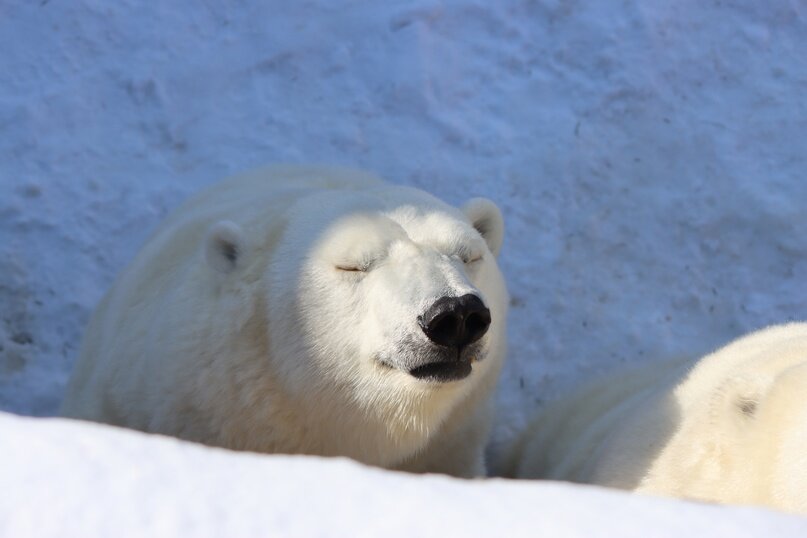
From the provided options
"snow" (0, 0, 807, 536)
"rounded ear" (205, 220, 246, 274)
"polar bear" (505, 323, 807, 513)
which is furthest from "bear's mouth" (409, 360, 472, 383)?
"snow" (0, 0, 807, 536)

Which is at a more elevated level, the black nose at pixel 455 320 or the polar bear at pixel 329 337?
the black nose at pixel 455 320

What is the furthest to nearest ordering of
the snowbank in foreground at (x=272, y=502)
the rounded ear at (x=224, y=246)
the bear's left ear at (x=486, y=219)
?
the bear's left ear at (x=486, y=219) < the rounded ear at (x=224, y=246) < the snowbank in foreground at (x=272, y=502)

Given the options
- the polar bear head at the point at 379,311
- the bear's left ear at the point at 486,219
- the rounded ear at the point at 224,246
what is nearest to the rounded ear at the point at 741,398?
the polar bear head at the point at 379,311

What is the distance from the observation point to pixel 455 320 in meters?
3.12

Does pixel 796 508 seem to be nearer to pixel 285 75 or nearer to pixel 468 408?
pixel 468 408

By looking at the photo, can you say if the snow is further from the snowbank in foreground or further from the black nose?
the snowbank in foreground

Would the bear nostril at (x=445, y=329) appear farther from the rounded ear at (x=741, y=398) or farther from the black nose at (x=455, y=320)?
the rounded ear at (x=741, y=398)

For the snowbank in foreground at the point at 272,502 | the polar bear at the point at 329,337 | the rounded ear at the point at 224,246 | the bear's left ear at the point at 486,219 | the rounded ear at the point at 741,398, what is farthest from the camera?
the bear's left ear at the point at 486,219

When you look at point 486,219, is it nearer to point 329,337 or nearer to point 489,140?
point 329,337

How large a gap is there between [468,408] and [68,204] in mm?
2738

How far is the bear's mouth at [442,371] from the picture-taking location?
3.21 metres

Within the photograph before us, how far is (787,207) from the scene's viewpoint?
18.5 feet

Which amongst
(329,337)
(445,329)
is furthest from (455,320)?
(329,337)

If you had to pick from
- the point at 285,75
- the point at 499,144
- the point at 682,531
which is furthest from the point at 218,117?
the point at 682,531
